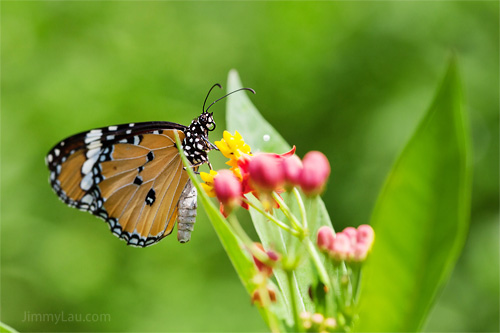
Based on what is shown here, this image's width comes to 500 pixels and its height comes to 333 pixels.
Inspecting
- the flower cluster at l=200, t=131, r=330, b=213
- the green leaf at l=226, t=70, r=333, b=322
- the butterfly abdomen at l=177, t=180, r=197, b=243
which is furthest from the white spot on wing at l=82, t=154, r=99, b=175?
the flower cluster at l=200, t=131, r=330, b=213

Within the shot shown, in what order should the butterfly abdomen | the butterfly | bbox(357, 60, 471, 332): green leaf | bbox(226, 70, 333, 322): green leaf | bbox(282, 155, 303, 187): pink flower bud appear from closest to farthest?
1. bbox(357, 60, 471, 332): green leaf
2. bbox(282, 155, 303, 187): pink flower bud
3. bbox(226, 70, 333, 322): green leaf
4. the butterfly abdomen
5. the butterfly

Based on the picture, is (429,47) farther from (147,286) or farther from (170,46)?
(147,286)

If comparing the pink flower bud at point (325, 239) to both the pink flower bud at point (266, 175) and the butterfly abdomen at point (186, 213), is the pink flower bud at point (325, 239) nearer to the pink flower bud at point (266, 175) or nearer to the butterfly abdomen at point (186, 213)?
the pink flower bud at point (266, 175)

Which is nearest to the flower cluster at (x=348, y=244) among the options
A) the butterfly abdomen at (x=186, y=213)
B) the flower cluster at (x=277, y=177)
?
the flower cluster at (x=277, y=177)

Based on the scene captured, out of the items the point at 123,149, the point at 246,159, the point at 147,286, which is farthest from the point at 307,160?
the point at 147,286

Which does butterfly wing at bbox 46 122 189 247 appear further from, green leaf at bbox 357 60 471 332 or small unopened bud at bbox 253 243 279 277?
green leaf at bbox 357 60 471 332

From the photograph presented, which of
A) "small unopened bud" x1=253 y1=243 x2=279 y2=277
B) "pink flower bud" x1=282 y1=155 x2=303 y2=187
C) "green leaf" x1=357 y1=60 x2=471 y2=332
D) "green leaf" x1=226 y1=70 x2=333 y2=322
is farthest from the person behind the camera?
"green leaf" x1=226 y1=70 x2=333 y2=322

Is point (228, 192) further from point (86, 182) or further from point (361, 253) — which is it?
point (86, 182)

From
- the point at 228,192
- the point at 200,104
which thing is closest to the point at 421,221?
the point at 228,192
